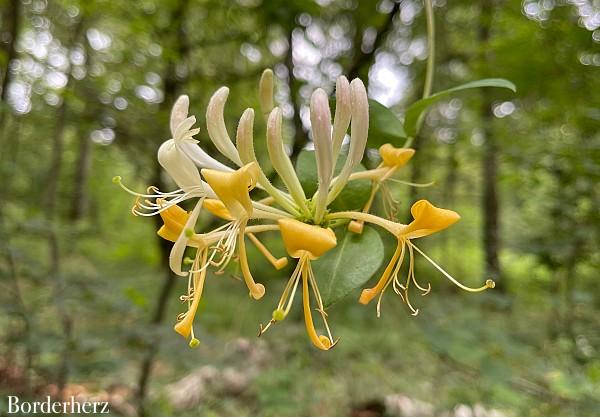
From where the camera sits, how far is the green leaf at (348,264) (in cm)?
44

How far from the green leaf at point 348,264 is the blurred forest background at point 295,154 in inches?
26.2

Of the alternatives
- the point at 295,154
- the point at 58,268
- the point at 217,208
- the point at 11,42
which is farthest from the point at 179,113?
the point at 58,268

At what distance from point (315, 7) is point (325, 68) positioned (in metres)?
0.72

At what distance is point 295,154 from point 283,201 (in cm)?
64

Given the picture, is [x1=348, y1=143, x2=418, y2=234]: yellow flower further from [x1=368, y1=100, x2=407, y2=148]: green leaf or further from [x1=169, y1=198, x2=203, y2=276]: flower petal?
[x1=169, y1=198, x2=203, y2=276]: flower petal

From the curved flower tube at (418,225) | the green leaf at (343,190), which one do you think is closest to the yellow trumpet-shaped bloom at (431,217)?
the curved flower tube at (418,225)

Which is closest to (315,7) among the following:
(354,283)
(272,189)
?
(272,189)

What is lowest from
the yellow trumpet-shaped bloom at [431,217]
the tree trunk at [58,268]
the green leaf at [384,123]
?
the tree trunk at [58,268]

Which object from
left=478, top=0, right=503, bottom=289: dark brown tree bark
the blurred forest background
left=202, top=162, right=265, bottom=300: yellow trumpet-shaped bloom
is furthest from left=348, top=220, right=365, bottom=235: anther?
left=478, top=0, right=503, bottom=289: dark brown tree bark

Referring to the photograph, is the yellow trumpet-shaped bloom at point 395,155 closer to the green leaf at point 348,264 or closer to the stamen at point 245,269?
the green leaf at point 348,264

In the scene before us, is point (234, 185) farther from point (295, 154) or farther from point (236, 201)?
point (295, 154)

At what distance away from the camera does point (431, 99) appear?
0.54 metres

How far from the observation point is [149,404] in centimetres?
151

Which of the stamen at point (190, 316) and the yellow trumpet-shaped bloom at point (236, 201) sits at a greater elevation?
the yellow trumpet-shaped bloom at point (236, 201)
